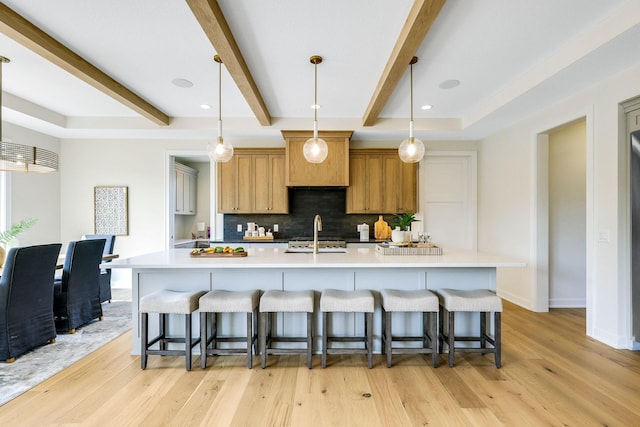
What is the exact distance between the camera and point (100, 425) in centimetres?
174

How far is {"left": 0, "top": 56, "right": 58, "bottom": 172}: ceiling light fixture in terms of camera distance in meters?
2.83

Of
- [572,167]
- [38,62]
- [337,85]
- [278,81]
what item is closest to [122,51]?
[38,62]

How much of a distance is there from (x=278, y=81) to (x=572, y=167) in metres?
3.94

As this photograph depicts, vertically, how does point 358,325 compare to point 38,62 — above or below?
below

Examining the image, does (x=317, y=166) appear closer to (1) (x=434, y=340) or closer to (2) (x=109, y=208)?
(1) (x=434, y=340)

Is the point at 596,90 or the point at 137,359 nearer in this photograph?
the point at 137,359

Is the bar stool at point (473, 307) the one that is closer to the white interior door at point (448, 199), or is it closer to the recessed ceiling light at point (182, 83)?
the white interior door at point (448, 199)

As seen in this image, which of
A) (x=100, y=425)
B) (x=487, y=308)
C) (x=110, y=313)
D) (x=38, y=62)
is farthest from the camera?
(x=110, y=313)

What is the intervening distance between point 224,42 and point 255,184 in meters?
2.75

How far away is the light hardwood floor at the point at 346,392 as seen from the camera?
1.79 m

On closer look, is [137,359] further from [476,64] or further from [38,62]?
[476,64]

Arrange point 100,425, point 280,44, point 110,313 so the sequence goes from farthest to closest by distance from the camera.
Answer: point 110,313 < point 280,44 < point 100,425

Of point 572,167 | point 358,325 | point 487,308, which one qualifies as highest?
point 572,167

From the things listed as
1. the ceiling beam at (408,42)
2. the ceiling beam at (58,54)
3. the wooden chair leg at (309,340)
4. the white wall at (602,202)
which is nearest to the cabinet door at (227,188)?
the ceiling beam at (58,54)
